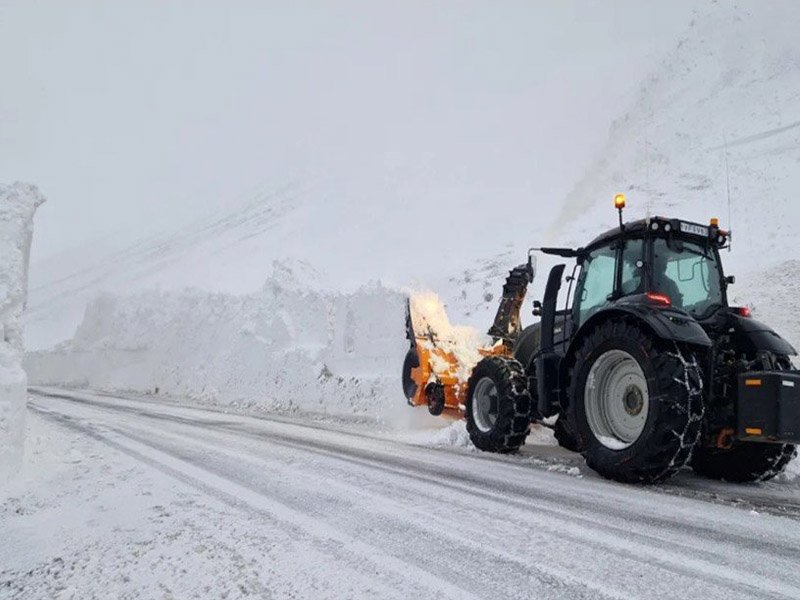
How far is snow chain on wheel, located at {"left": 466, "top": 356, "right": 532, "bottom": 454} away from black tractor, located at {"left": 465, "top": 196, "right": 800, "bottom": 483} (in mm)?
42

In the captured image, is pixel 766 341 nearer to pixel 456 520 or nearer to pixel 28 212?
pixel 456 520

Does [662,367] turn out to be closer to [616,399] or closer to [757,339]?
[616,399]

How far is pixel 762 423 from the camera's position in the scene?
4.40 m

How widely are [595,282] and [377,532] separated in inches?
146

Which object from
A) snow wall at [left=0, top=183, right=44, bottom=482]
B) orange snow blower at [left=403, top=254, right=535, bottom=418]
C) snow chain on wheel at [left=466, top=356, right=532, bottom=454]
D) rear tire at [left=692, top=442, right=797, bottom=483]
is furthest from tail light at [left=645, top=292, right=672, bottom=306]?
snow wall at [left=0, top=183, right=44, bottom=482]

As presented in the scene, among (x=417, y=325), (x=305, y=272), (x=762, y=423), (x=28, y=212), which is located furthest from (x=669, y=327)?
(x=305, y=272)

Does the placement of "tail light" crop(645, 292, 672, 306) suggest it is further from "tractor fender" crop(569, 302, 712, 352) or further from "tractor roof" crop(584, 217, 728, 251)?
"tractor roof" crop(584, 217, 728, 251)

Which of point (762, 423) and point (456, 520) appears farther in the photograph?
point (762, 423)

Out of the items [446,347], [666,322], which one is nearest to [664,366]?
[666,322]

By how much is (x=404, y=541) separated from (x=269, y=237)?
26.4 metres

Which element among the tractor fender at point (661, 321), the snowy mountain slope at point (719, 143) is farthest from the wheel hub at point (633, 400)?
the snowy mountain slope at point (719, 143)

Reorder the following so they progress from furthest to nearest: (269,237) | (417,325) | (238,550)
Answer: (269,237), (417,325), (238,550)

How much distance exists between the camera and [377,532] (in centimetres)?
327

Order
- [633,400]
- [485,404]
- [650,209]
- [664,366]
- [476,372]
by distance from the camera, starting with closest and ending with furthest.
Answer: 1. [664,366]
2. [633,400]
3. [485,404]
4. [476,372]
5. [650,209]
